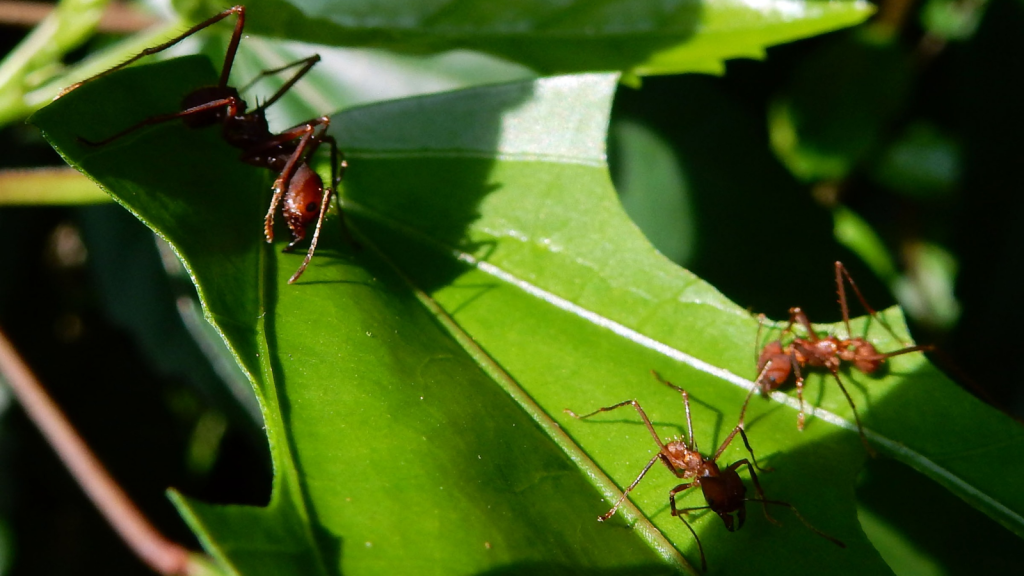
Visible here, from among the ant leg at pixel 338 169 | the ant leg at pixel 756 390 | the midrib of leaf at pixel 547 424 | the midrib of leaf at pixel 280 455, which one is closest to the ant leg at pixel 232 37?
the ant leg at pixel 338 169

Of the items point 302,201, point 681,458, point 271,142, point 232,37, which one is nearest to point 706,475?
point 681,458

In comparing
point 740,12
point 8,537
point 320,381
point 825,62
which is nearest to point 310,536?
point 320,381

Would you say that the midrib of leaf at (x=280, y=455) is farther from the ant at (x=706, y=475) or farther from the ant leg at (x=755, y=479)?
the ant leg at (x=755, y=479)

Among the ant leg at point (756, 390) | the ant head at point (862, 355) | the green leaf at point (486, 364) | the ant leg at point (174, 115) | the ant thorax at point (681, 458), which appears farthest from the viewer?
the ant head at point (862, 355)

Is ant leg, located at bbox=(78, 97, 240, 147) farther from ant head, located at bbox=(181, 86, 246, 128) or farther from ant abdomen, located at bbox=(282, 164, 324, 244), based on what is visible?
ant abdomen, located at bbox=(282, 164, 324, 244)

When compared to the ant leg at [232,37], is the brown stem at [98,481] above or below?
below

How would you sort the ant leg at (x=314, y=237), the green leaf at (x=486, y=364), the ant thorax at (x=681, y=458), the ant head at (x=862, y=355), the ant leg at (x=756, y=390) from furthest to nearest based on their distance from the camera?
the ant head at (x=862, y=355) → the ant leg at (x=756, y=390) → the ant thorax at (x=681, y=458) → the ant leg at (x=314, y=237) → the green leaf at (x=486, y=364)

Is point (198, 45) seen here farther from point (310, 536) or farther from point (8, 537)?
point (310, 536)
